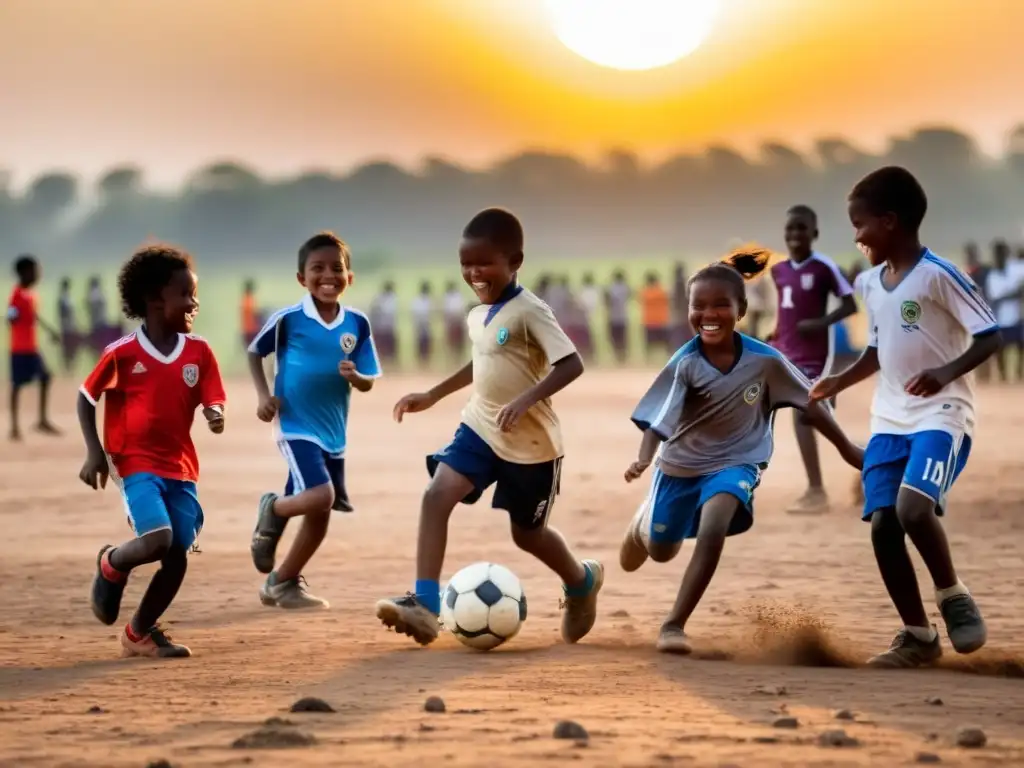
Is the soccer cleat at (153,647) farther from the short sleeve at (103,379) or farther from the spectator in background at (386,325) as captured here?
the spectator in background at (386,325)

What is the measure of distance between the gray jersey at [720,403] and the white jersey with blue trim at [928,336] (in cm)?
51

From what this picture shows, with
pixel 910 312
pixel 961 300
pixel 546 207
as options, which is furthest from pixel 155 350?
pixel 546 207

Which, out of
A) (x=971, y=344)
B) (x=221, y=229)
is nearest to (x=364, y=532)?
(x=971, y=344)

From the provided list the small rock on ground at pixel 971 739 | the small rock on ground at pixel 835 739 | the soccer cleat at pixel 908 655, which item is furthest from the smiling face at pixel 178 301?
the small rock on ground at pixel 971 739

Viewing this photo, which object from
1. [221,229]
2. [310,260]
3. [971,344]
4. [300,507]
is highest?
[221,229]

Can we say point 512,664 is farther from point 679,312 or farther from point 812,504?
point 679,312

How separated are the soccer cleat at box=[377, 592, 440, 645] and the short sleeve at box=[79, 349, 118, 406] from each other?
1.40 meters

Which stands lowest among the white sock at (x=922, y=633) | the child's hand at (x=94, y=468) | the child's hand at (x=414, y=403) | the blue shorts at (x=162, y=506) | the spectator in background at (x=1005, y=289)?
the white sock at (x=922, y=633)

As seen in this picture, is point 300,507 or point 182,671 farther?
point 300,507

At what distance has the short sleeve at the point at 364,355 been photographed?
8.20 meters

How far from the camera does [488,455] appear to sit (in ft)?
22.2

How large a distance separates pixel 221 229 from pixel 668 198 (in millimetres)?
23336

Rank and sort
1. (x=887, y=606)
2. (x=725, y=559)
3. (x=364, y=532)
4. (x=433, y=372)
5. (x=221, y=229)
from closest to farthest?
(x=887, y=606), (x=725, y=559), (x=364, y=532), (x=433, y=372), (x=221, y=229)

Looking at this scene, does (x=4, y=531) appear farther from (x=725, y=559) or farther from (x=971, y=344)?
(x=971, y=344)
